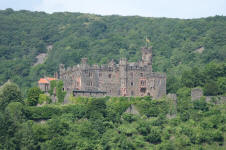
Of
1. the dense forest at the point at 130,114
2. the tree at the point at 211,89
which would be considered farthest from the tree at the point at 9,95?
the tree at the point at 211,89

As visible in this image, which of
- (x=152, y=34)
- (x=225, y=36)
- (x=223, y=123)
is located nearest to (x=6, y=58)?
(x=152, y=34)

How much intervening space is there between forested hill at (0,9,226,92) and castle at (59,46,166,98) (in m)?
18.0

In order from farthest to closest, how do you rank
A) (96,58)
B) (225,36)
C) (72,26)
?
(72,26), (96,58), (225,36)

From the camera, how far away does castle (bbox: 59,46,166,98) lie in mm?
84375

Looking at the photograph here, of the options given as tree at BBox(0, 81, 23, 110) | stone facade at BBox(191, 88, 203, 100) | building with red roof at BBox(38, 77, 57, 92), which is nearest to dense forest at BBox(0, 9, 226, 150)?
tree at BBox(0, 81, 23, 110)

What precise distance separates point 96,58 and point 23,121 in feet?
166

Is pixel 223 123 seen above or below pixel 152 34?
below

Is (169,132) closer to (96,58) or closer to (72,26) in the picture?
(96,58)

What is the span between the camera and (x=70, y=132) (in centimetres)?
7606

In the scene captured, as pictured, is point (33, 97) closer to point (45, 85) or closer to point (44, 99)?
point (44, 99)

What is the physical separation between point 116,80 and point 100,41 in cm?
5428

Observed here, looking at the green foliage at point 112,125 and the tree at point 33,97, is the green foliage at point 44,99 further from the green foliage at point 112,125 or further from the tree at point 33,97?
the green foliage at point 112,125

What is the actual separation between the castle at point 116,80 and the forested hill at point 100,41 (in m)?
18.0

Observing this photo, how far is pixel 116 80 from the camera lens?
86.0 m
